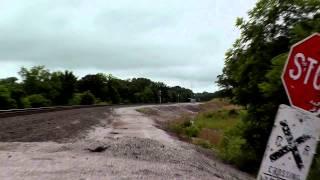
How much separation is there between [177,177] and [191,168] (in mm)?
2191

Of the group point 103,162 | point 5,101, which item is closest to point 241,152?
point 103,162

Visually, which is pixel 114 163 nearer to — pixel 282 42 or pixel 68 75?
pixel 282 42

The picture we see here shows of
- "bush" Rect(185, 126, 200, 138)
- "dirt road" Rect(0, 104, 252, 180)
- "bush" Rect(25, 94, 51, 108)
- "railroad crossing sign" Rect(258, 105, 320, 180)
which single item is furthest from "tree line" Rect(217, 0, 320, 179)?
"bush" Rect(25, 94, 51, 108)

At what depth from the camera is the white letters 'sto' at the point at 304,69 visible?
5.86m

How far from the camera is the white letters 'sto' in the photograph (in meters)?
5.86

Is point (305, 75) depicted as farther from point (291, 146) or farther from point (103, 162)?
point (103, 162)

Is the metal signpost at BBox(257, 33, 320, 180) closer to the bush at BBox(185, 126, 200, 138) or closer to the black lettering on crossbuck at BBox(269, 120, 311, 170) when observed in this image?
the black lettering on crossbuck at BBox(269, 120, 311, 170)

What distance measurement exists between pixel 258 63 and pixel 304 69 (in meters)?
13.9

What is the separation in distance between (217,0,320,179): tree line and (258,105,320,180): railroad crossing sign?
11432 mm

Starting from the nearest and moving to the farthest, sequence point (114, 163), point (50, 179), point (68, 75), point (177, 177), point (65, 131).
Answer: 1. point (50, 179)
2. point (177, 177)
3. point (114, 163)
4. point (65, 131)
5. point (68, 75)

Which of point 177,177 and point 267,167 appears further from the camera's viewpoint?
point 177,177

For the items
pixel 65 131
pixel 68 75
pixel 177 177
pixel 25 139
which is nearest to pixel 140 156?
pixel 177 177

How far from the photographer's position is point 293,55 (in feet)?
19.4

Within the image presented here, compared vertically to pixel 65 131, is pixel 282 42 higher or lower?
higher
